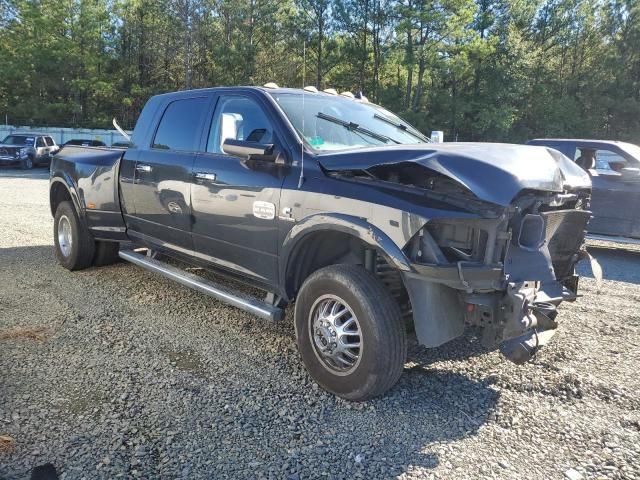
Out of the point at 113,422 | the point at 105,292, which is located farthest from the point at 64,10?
the point at 113,422

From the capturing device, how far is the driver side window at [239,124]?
153 inches

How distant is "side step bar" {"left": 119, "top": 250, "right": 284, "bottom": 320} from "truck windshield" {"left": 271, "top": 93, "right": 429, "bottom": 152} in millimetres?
1194

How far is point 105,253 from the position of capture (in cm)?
607

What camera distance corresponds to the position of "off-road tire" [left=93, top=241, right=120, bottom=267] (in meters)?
6.02

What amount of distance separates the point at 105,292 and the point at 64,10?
44.2 metres

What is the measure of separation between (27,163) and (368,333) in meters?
25.1

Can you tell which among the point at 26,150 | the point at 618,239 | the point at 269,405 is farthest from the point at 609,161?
the point at 26,150

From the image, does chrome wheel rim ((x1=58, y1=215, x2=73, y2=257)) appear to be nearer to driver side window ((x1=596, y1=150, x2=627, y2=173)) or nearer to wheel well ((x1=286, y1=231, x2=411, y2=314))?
wheel well ((x1=286, y1=231, x2=411, y2=314))

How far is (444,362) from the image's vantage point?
3904 millimetres

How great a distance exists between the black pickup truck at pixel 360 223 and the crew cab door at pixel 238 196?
12 millimetres

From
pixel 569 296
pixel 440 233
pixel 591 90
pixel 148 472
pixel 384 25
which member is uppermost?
pixel 384 25

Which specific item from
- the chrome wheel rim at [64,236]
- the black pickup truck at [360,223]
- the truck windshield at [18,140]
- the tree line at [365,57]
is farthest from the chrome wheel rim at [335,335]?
the tree line at [365,57]

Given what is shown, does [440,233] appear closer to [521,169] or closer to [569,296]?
[521,169]

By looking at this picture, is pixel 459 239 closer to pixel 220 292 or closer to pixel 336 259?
pixel 336 259
